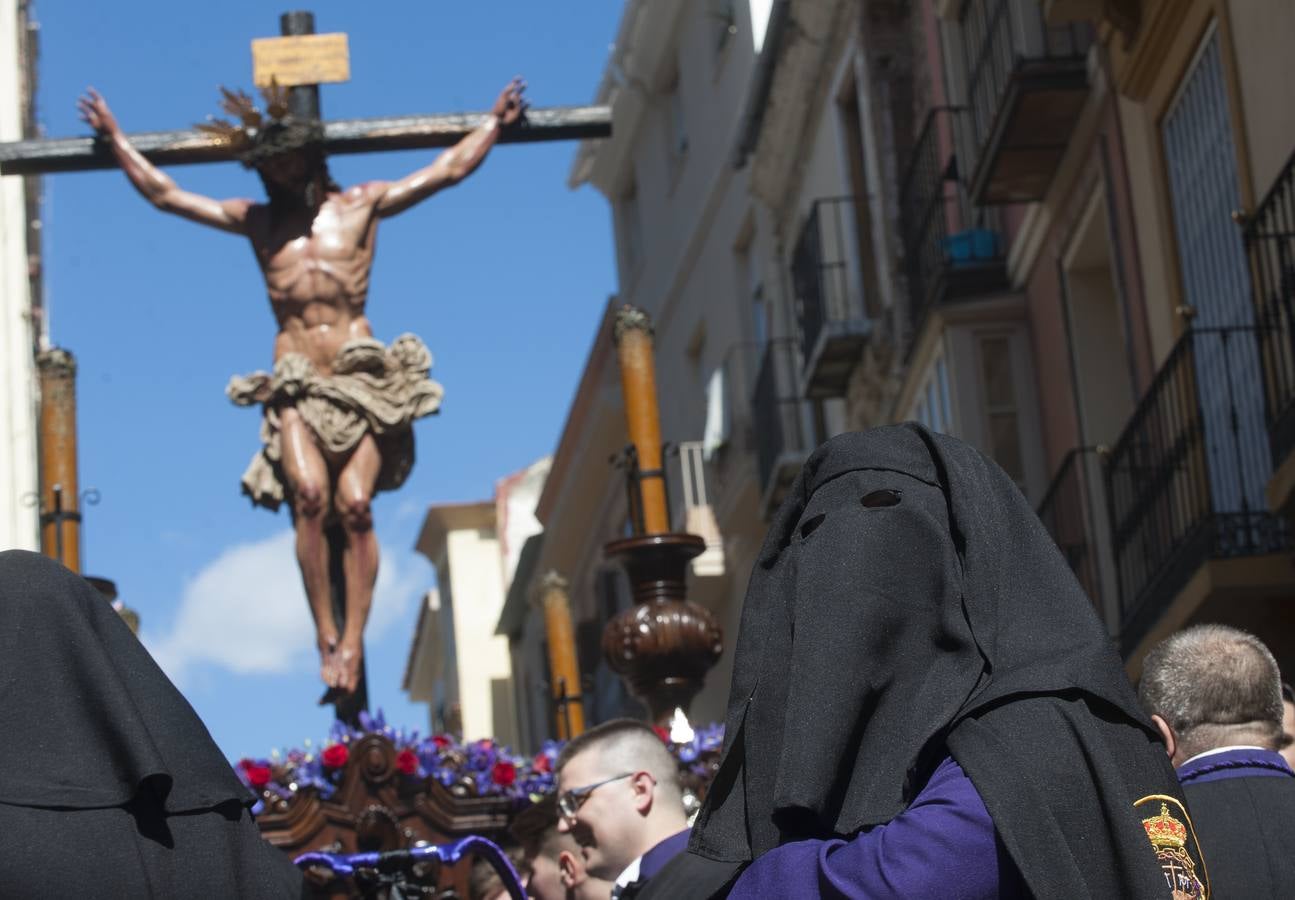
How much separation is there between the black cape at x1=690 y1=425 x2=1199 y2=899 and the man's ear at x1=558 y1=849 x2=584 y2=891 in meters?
3.01

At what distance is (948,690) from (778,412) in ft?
56.1

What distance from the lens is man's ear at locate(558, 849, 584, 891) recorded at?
21.2ft

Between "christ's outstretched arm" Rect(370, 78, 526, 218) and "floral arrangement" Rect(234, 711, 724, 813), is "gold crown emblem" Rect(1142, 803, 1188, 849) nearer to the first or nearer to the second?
"floral arrangement" Rect(234, 711, 724, 813)

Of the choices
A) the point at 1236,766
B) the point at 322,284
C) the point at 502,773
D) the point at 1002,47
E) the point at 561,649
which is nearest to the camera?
the point at 1236,766

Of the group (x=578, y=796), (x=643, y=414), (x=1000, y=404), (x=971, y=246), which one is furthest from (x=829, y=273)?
(x=578, y=796)

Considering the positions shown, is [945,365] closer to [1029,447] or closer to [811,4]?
[1029,447]

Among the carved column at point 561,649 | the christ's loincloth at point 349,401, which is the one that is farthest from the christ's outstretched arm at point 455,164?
the carved column at point 561,649

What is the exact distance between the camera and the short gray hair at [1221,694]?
4.77 meters

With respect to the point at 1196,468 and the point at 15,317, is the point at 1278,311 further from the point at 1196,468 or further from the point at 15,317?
the point at 15,317

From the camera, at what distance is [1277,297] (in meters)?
10.7

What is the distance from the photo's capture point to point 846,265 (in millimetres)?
19078

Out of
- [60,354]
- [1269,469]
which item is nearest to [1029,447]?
[1269,469]

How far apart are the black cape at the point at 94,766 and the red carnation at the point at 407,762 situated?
4442mm

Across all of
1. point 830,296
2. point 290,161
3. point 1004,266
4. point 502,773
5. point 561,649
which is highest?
point 830,296
